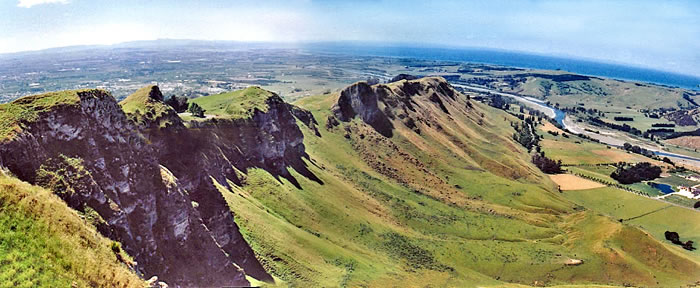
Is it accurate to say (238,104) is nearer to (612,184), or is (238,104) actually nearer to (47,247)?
(47,247)

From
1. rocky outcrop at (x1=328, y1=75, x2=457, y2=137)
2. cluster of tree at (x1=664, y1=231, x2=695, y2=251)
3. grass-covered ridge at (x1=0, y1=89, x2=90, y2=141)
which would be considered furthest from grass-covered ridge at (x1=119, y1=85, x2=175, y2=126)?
cluster of tree at (x1=664, y1=231, x2=695, y2=251)

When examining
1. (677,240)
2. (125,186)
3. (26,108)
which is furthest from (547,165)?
(26,108)

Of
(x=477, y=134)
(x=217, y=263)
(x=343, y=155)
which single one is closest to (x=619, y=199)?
(x=477, y=134)

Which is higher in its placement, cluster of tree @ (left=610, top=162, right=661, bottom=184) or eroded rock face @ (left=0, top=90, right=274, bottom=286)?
eroded rock face @ (left=0, top=90, right=274, bottom=286)

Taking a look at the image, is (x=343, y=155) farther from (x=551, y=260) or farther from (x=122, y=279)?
(x=122, y=279)

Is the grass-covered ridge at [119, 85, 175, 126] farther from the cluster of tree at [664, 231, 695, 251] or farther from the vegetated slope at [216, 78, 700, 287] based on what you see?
the cluster of tree at [664, 231, 695, 251]
